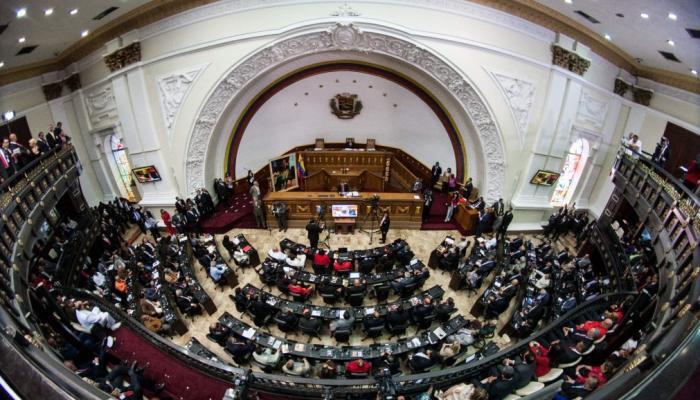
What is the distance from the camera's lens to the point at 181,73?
13.6 metres

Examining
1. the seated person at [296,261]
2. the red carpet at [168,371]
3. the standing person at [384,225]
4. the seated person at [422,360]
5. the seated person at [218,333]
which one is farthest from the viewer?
the standing person at [384,225]

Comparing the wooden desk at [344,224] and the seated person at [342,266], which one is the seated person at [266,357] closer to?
the seated person at [342,266]

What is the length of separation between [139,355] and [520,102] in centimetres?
1512

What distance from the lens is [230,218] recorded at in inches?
589

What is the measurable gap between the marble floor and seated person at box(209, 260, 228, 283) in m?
0.65

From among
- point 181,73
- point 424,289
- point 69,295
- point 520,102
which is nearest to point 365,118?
point 520,102

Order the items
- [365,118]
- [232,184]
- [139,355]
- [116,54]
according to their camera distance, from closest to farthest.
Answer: [139,355] → [116,54] → [232,184] → [365,118]

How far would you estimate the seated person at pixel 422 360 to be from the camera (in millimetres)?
8375

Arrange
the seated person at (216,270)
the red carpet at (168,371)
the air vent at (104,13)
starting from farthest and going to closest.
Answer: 1. the seated person at (216,270)
2. the air vent at (104,13)
3. the red carpet at (168,371)

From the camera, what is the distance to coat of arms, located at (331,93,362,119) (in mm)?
17797

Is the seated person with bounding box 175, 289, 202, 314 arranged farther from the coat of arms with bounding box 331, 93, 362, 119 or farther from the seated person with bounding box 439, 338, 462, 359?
the coat of arms with bounding box 331, 93, 362, 119

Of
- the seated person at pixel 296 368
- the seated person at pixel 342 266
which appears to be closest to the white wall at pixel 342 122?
the seated person at pixel 342 266

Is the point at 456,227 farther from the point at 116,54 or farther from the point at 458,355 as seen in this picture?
the point at 116,54

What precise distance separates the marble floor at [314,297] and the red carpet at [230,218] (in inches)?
15.0
